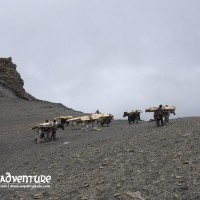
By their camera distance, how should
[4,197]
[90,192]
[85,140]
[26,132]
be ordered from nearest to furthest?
[90,192] → [4,197] → [85,140] → [26,132]

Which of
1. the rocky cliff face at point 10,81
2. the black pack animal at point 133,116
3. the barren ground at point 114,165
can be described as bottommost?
the barren ground at point 114,165

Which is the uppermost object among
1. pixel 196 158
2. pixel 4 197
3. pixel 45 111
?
pixel 45 111

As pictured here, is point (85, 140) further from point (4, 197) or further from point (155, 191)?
point (155, 191)

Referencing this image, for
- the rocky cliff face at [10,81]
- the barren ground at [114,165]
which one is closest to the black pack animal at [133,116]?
the barren ground at [114,165]

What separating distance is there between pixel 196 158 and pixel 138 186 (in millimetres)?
3989

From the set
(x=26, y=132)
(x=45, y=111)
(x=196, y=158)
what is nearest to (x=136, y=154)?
(x=196, y=158)

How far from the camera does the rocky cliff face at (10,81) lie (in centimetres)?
10159

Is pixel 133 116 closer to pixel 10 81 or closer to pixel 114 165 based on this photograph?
pixel 114 165

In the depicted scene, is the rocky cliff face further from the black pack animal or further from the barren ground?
the barren ground

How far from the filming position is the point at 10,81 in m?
107

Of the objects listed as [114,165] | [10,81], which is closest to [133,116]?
[114,165]

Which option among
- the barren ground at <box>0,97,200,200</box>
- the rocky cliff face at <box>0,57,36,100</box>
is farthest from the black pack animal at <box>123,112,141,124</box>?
the rocky cliff face at <box>0,57,36,100</box>

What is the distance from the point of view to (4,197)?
72.8 ft

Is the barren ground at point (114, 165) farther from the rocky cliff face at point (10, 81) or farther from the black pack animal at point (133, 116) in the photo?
the rocky cliff face at point (10, 81)
